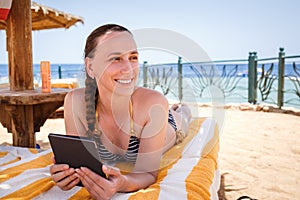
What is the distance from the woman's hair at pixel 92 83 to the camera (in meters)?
1.64

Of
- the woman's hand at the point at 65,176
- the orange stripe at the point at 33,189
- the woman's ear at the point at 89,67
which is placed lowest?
the orange stripe at the point at 33,189

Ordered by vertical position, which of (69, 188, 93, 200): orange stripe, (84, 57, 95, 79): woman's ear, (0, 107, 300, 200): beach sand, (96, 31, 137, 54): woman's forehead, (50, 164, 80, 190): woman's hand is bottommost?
(0, 107, 300, 200): beach sand

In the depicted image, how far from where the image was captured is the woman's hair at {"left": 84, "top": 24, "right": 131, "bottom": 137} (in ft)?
5.39

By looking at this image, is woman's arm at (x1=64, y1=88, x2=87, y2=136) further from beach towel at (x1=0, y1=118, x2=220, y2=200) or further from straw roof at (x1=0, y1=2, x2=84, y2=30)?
straw roof at (x1=0, y1=2, x2=84, y2=30)

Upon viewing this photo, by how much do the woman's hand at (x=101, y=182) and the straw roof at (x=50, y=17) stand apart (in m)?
3.53

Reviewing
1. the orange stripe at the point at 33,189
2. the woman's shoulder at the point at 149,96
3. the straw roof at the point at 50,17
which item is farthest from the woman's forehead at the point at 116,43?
the straw roof at the point at 50,17

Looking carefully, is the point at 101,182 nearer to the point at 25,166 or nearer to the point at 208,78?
the point at 25,166

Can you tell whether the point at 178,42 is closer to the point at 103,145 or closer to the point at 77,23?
the point at 103,145

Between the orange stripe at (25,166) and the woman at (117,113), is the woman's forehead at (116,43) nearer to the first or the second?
the woman at (117,113)

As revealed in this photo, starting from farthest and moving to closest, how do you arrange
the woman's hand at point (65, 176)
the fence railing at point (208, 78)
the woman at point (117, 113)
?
the fence railing at point (208, 78), the woman at point (117, 113), the woman's hand at point (65, 176)

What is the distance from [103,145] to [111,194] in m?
0.52

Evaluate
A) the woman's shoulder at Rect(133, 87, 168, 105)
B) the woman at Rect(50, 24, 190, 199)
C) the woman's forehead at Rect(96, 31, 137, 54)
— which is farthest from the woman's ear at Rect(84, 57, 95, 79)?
the woman's shoulder at Rect(133, 87, 168, 105)

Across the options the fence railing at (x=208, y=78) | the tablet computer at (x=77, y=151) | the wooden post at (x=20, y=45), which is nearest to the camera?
the tablet computer at (x=77, y=151)

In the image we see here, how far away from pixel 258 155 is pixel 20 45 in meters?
2.82
